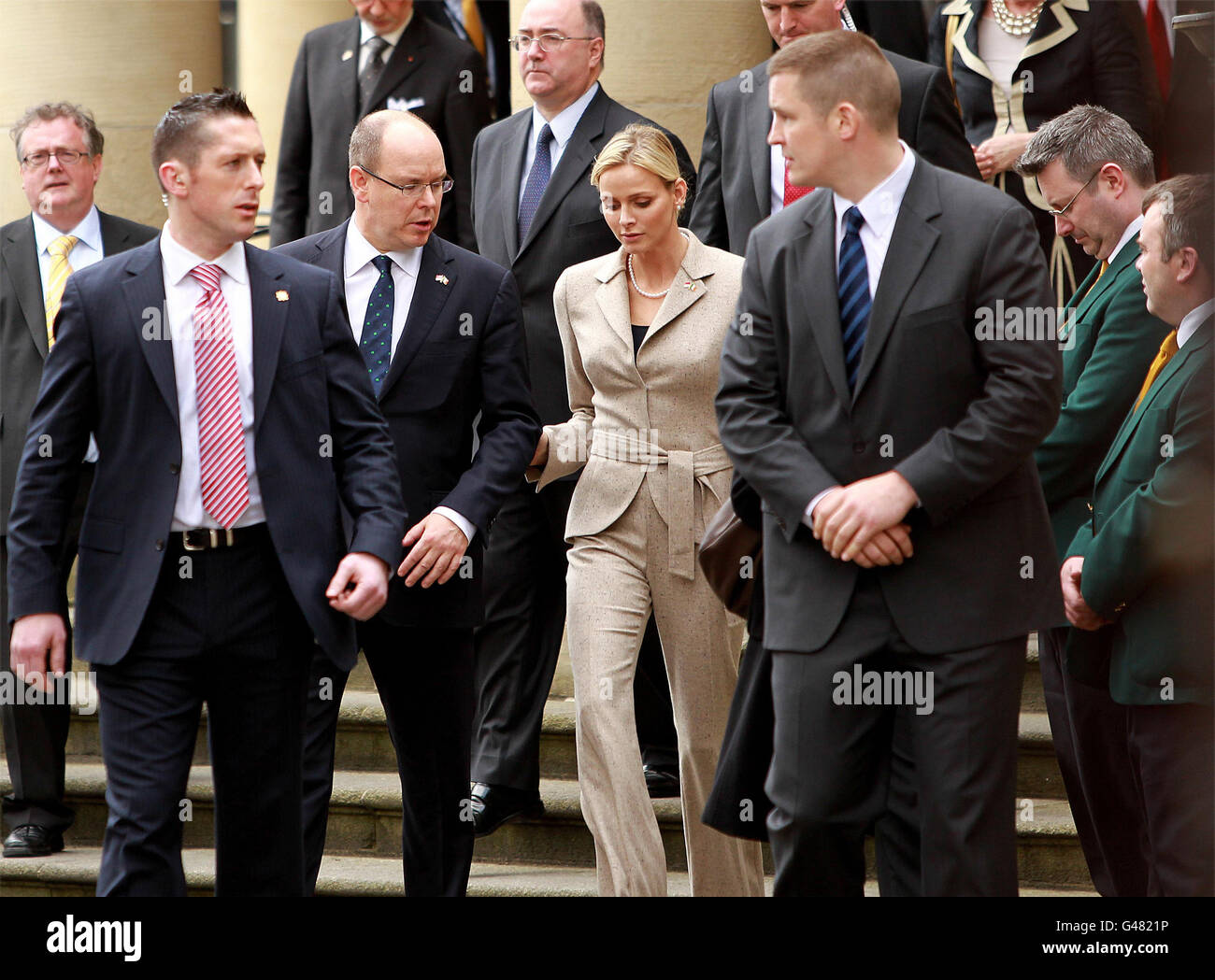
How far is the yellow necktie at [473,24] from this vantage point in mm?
8992

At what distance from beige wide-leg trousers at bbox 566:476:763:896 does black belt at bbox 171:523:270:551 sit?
47.1 inches

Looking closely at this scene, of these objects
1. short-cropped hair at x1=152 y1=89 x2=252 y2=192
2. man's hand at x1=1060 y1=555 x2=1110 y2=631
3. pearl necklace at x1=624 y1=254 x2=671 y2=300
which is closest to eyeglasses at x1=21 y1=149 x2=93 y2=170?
short-cropped hair at x1=152 y1=89 x2=252 y2=192

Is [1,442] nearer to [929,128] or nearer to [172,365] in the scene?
[172,365]

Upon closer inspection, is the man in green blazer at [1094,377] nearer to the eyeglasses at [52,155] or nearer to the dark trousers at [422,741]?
the dark trousers at [422,741]

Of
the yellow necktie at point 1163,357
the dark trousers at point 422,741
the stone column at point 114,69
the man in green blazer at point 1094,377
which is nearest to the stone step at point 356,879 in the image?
the dark trousers at point 422,741

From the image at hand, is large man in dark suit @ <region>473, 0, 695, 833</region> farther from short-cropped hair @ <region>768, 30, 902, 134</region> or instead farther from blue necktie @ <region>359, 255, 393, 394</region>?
short-cropped hair @ <region>768, 30, 902, 134</region>

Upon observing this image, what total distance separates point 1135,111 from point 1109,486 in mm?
2353

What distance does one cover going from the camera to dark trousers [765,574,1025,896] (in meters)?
4.02

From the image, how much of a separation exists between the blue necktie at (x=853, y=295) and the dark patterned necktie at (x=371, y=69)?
11.7 feet

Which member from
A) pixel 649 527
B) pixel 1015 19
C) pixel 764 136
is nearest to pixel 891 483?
pixel 649 527

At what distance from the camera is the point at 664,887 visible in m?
5.18

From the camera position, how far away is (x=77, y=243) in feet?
22.3

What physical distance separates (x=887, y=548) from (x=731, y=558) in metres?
0.73

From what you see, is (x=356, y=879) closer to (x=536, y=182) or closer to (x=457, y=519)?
(x=457, y=519)
